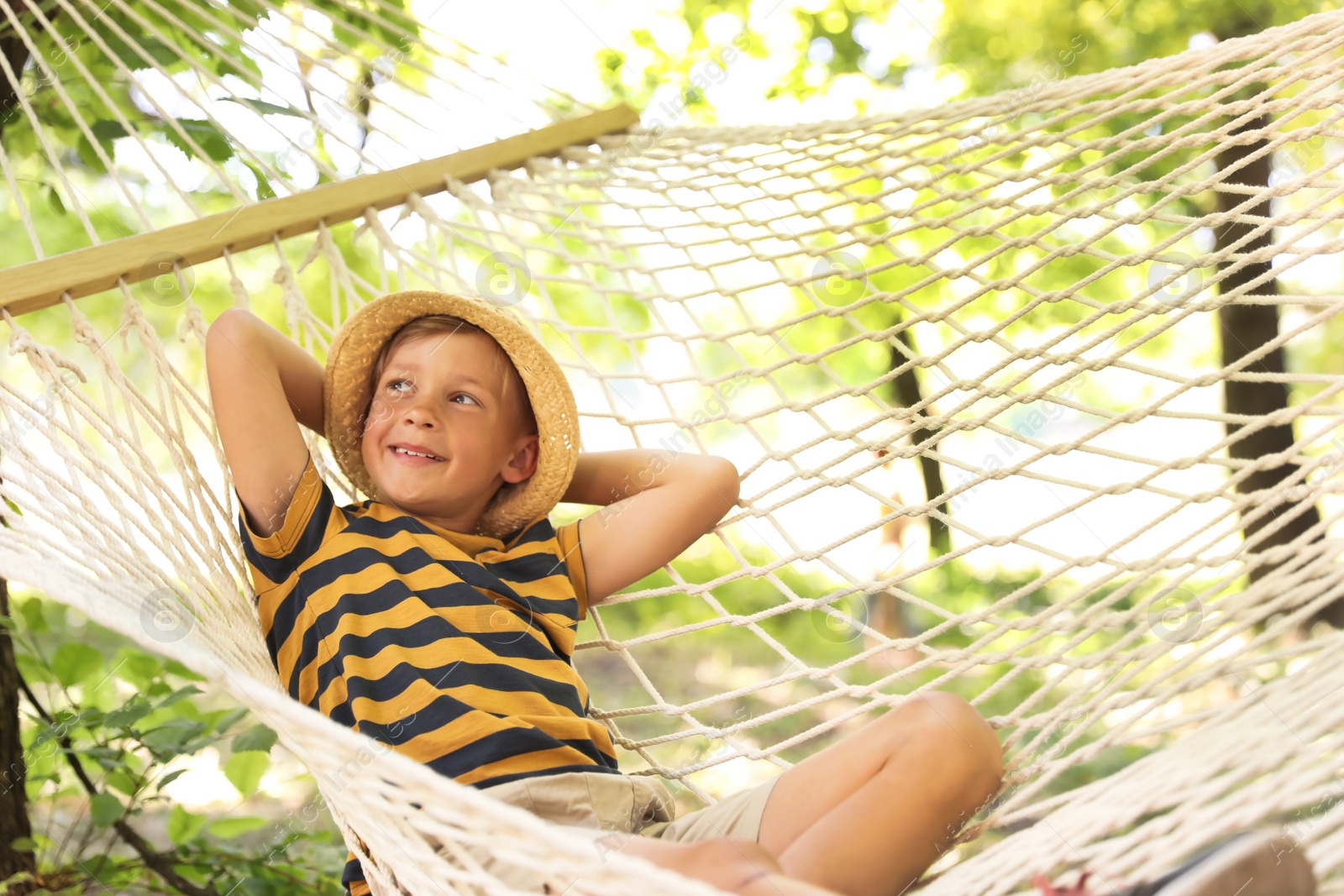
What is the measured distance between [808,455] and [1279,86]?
170 inches

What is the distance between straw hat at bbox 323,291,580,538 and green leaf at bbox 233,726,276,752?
355 mm

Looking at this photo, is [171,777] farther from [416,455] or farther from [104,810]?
[416,455]

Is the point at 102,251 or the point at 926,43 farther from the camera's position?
the point at 926,43

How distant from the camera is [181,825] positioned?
1518 millimetres

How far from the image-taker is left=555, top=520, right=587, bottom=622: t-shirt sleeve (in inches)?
49.7

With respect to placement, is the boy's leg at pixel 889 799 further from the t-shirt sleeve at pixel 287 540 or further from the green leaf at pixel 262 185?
the green leaf at pixel 262 185

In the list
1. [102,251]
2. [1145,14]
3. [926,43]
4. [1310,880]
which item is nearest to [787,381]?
[926,43]

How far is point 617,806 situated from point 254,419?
559 millimetres

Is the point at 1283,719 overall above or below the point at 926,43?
below

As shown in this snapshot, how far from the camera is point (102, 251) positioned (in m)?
1.29

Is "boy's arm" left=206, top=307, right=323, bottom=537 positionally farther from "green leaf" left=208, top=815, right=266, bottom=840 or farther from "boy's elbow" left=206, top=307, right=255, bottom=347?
"green leaf" left=208, top=815, right=266, bottom=840

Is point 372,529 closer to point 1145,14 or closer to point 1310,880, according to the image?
point 1310,880
